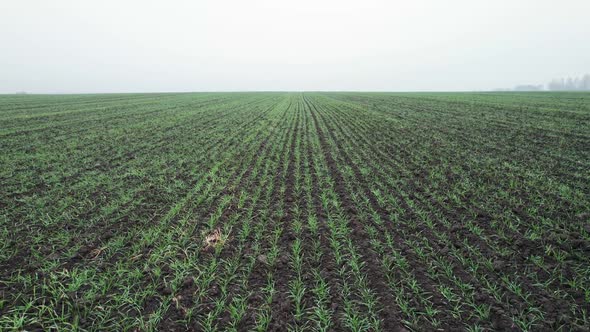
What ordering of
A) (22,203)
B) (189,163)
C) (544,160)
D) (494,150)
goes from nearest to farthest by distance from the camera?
(22,203) → (544,160) → (189,163) → (494,150)

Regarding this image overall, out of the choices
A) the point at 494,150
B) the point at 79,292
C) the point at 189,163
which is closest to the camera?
the point at 79,292

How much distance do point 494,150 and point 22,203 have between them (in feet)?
49.2

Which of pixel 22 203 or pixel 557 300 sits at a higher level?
pixel 22 203

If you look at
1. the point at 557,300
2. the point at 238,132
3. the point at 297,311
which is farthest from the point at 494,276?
the point at 238,132

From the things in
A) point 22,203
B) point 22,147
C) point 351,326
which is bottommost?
point 351,326

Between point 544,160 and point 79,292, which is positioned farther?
point 544,160

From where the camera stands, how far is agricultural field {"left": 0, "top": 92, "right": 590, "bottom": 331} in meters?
3.41

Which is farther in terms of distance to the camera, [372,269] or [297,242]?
[297,242]

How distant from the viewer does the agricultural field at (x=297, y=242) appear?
11.2 ft

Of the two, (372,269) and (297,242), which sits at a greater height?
(297,242)

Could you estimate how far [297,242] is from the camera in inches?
192

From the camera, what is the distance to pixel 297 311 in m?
3.41

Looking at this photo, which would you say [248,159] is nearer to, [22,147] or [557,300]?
[557,300]

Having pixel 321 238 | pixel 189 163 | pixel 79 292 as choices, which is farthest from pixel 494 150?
pixel 79 292
